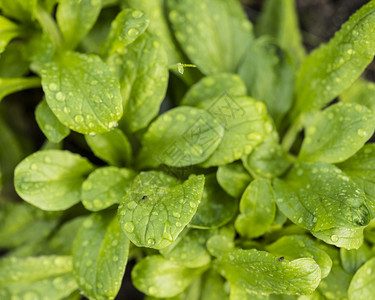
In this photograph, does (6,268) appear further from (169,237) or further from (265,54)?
(265,54)

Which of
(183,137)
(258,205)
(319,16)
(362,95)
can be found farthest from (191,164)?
(319,16)

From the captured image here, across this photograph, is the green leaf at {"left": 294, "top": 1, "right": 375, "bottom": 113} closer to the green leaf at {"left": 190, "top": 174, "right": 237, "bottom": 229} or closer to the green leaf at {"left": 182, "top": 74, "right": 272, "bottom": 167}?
the green leaf at {"left": 182, "top": 74, "right": 272, "bottom": 167}

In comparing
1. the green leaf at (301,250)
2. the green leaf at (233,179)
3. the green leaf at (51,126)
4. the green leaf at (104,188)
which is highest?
the green leaf at (51,126)

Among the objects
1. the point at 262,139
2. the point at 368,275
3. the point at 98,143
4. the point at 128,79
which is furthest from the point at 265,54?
the point at 368,275

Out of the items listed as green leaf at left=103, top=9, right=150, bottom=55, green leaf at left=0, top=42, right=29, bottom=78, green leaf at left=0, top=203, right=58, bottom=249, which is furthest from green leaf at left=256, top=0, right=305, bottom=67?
green leaf at left=0, top=203, right=58, bottom=249

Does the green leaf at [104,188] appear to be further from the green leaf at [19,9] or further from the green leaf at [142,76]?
the green leaf at [19,9]

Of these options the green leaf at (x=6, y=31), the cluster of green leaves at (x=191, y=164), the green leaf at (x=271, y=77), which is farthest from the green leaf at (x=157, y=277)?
the green leaf at (x=6, y=31)
